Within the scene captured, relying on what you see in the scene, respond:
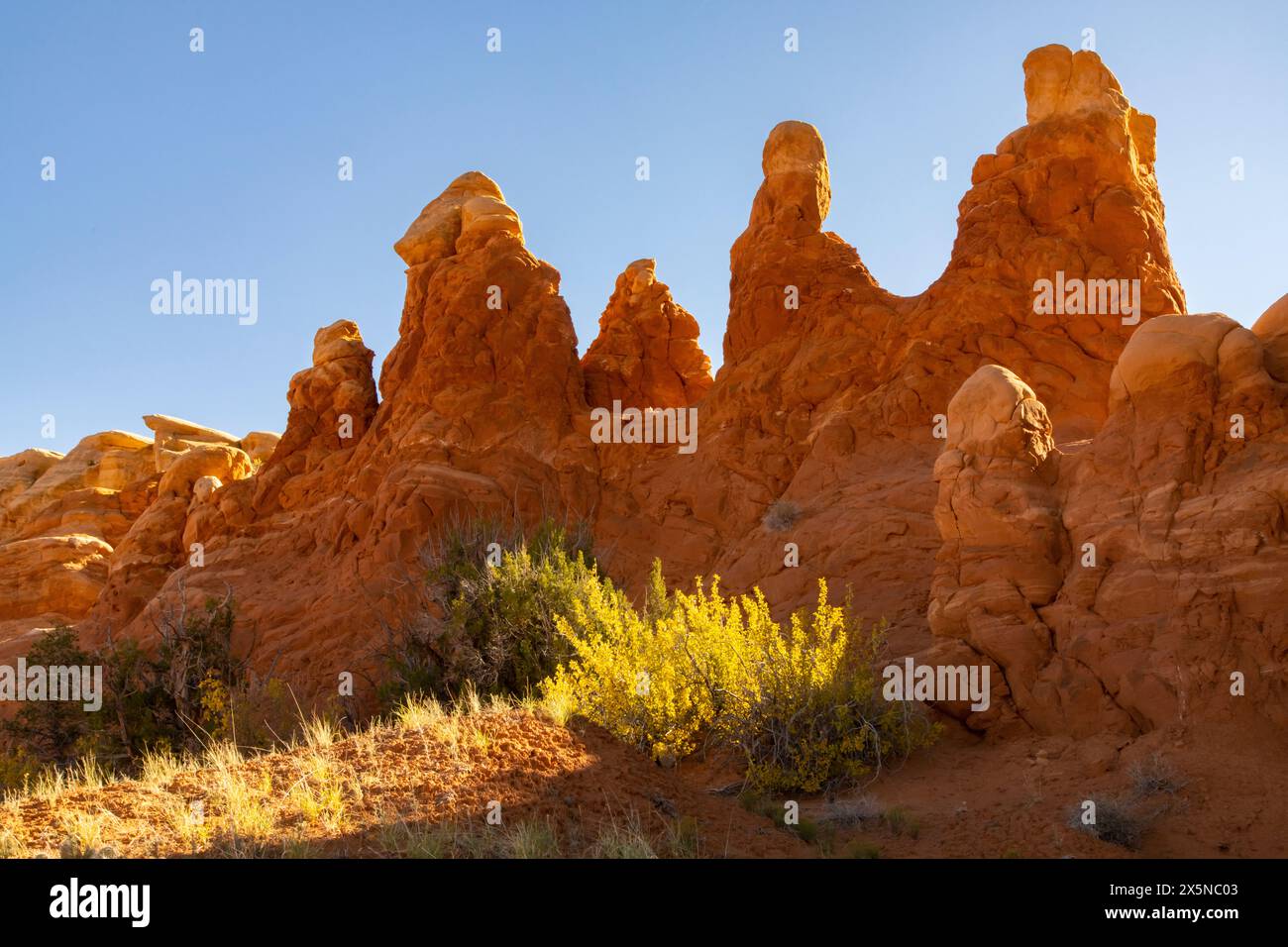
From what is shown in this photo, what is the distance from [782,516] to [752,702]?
34.0 ft

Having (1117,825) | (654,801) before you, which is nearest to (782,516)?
(1117,825)

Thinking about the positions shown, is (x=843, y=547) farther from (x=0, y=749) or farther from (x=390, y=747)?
(x=0, y=749)

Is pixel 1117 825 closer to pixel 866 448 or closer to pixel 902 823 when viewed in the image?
pixel 902 823

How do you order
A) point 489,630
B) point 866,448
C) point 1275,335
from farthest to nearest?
point 866,448 < point 489,630 < point 1275,335

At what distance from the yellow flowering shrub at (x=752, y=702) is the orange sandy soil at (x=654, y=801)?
0.47 metres

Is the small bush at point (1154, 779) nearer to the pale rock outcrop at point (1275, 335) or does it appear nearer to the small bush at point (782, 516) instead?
the pale rock outcrop at point (1275, 335)

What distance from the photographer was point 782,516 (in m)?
20.4

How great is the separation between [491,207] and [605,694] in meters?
21.9

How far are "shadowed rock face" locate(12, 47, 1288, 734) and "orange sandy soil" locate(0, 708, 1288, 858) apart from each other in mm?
1080

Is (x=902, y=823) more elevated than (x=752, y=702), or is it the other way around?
(x=752, y=702)

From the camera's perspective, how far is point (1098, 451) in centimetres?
1186

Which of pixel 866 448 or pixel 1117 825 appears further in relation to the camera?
pixel 866 448

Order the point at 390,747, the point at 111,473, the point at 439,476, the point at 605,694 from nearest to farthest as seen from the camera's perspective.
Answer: the point at 390,747
the point at 605,694
the point at 439,476
the point at 111,473
